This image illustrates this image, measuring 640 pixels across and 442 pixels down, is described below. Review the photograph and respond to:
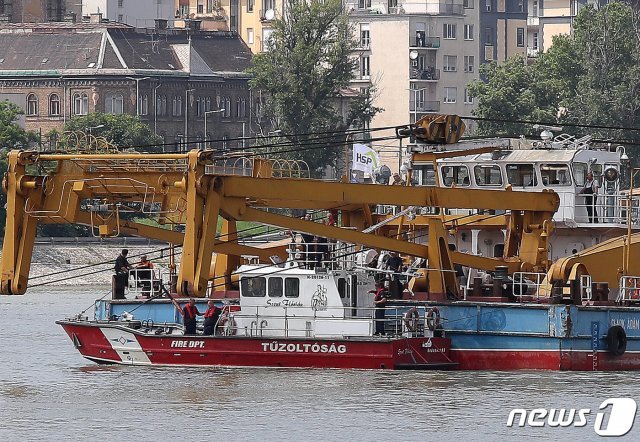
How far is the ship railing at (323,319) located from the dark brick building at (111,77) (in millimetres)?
111872

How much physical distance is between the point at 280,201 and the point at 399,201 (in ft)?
9.64

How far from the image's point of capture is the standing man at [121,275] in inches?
2363

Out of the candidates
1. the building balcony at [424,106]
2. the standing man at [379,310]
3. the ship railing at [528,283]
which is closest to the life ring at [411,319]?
the standing man at [379,310]

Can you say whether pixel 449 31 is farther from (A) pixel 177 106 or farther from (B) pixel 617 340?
(B) pixel 617 340

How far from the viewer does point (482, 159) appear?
199 feet

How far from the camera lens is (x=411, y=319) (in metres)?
54.1

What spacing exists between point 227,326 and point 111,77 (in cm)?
11474

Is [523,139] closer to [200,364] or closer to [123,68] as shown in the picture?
[200,364]

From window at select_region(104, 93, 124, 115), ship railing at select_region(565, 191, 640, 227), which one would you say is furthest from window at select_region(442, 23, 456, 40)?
ship railing at select_region(565, 191, 640, 227)

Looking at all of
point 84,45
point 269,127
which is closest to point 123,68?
point 84,45

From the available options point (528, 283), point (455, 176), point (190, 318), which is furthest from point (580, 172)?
point (190, 318)

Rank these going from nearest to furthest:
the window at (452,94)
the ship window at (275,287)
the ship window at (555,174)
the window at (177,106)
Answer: the ship window at (275,287)
the ship window at (555,174)
the window at (177,106)
the window at (452,94)

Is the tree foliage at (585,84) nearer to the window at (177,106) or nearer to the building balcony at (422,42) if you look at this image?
the building balcony at (422,42)

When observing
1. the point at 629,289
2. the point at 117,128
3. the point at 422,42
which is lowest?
the point at 629,289
